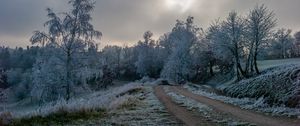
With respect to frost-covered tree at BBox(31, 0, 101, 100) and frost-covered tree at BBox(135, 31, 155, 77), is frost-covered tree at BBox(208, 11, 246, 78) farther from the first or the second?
frost-covered tree at BBox(135, 31, 155, 77)

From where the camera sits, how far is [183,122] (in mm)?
14891

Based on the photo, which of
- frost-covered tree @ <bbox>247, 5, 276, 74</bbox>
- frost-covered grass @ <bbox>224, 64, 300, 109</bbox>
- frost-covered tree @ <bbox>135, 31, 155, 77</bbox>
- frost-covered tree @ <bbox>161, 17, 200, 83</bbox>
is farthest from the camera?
frost-covered tree @ <bbox>135, 31, 155, 77</bbox>

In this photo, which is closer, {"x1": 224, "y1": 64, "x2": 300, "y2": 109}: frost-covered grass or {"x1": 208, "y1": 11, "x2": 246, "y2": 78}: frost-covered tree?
{"x1": 224, "y1": 64, "x2": 300, "y2": 109}: frost-covered grass

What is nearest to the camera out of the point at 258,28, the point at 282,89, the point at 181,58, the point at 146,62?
the point at 282,89

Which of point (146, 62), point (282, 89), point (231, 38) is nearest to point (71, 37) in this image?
point (282, 89)

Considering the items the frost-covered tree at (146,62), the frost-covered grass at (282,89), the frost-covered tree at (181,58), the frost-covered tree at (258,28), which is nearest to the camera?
the frost-covered grass at (282,89)

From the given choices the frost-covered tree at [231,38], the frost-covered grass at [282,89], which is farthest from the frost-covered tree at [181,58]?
the frost-covered grass at [282,89]

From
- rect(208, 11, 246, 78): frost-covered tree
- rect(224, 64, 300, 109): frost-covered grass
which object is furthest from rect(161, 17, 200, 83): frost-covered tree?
rect(224, 64, 300, 109): frost-covered grass

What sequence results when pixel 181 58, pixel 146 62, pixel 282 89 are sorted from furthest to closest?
pixel 146 62 → pixel 181 58 → pixel 282 89

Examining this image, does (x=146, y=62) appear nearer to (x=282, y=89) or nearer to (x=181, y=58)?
(x=181, y=58)

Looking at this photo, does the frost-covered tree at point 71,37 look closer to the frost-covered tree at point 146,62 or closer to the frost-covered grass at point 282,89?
the frost-covered grass at point 282,89

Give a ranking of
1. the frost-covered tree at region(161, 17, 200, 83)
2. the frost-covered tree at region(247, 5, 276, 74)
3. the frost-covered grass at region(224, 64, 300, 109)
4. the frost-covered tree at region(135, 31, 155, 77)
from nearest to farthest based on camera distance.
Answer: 1. the frost-covered grass at region(224, 64, 300, 109)
2. the frost-covered tree at region(247, 5, 276, 74)
3. the frost-covered tree at region(161, 17, 200, 83)
4. the frost-covered tree at region(135, 31, 155, 77)

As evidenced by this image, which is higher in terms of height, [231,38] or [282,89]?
[231,38]

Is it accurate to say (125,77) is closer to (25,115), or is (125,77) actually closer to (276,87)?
(276,87)
